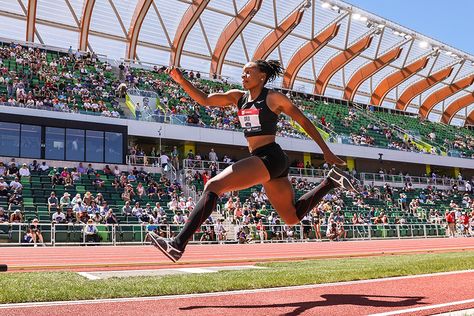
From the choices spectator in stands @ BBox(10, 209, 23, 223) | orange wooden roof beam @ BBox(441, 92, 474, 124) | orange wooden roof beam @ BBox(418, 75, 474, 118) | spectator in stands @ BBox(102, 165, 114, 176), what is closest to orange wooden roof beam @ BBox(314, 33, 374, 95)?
orange wooden roof beam @ BBox(418, 75, 474, 118)

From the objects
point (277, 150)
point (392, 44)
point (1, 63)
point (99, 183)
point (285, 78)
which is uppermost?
point (392, 44)

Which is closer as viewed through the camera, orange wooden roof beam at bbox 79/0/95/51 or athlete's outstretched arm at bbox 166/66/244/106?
athlete's outstretched arm at bbox 166/66/244/106

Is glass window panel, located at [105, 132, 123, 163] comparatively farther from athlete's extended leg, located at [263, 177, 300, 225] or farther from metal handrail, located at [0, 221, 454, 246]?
athlete's extended leg, located at [263, 177, 300, 225]

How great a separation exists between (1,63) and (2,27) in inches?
250

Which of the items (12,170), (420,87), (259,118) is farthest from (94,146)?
(420,87)

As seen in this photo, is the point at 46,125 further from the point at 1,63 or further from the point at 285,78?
the point at 285,78

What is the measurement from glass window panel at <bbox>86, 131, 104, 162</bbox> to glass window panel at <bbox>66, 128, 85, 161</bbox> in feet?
0.94

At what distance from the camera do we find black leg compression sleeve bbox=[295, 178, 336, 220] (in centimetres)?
523

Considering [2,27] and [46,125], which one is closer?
[46,125]

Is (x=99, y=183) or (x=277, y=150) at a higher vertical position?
(x=99, y=183)

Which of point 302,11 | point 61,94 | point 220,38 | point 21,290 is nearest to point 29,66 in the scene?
point 61,94

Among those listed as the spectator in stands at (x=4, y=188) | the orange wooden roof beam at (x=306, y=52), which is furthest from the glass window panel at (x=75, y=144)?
the orange wooden roof beam at (x=306, y=52)

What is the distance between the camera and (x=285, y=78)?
149ft

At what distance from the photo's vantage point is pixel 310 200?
17.4ft
